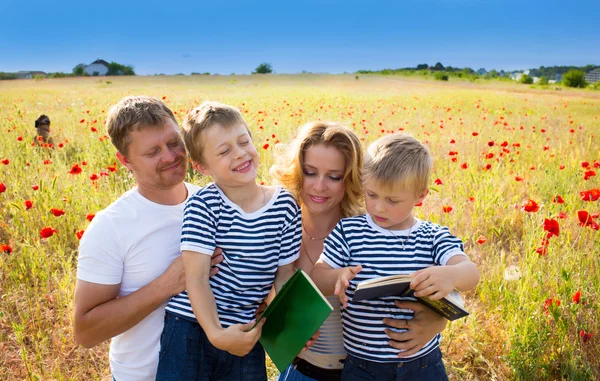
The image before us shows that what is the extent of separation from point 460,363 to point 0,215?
3.85 m

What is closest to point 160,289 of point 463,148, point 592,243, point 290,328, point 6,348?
point 290,328

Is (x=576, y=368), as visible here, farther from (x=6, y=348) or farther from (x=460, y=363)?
(x=6, y=348)

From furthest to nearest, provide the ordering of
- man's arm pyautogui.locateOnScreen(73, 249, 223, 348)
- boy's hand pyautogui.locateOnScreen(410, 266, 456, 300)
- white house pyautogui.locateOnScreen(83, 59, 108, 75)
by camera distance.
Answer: white house pyautogui.locateOnScreen(83, 59, 108, 75) < man's arm pyautogui.locateOnScreen(73, 249, 223, 348) < boy's hand pyautogui.locateOnScreen(410, 266, 456, 300)

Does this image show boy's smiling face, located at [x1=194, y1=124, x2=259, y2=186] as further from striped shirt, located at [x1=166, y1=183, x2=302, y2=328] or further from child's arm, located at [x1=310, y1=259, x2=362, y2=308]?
child's arm, located at [x1=310, y1=259, x2=362, y2=308]

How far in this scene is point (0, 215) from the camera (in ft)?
13.1

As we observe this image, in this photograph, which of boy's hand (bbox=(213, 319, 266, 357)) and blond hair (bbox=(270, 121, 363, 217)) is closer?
boy's hand (bbox=(213, 319, 266, 357))

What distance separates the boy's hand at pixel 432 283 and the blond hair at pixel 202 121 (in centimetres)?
90

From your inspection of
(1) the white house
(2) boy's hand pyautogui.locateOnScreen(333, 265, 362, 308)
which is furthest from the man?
(1) the white house

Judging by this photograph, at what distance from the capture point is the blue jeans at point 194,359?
5.64ft

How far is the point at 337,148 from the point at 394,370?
0.93m

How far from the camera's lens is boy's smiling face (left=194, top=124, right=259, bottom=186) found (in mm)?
1763

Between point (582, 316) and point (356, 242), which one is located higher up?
point (356, 242)

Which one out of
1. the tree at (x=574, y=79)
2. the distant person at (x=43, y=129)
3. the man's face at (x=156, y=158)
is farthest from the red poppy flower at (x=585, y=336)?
the tree at (x=574, y=79)

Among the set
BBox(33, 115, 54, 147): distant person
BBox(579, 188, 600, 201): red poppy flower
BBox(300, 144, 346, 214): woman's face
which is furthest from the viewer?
BBox(33, 115, 54, 147): distant person
